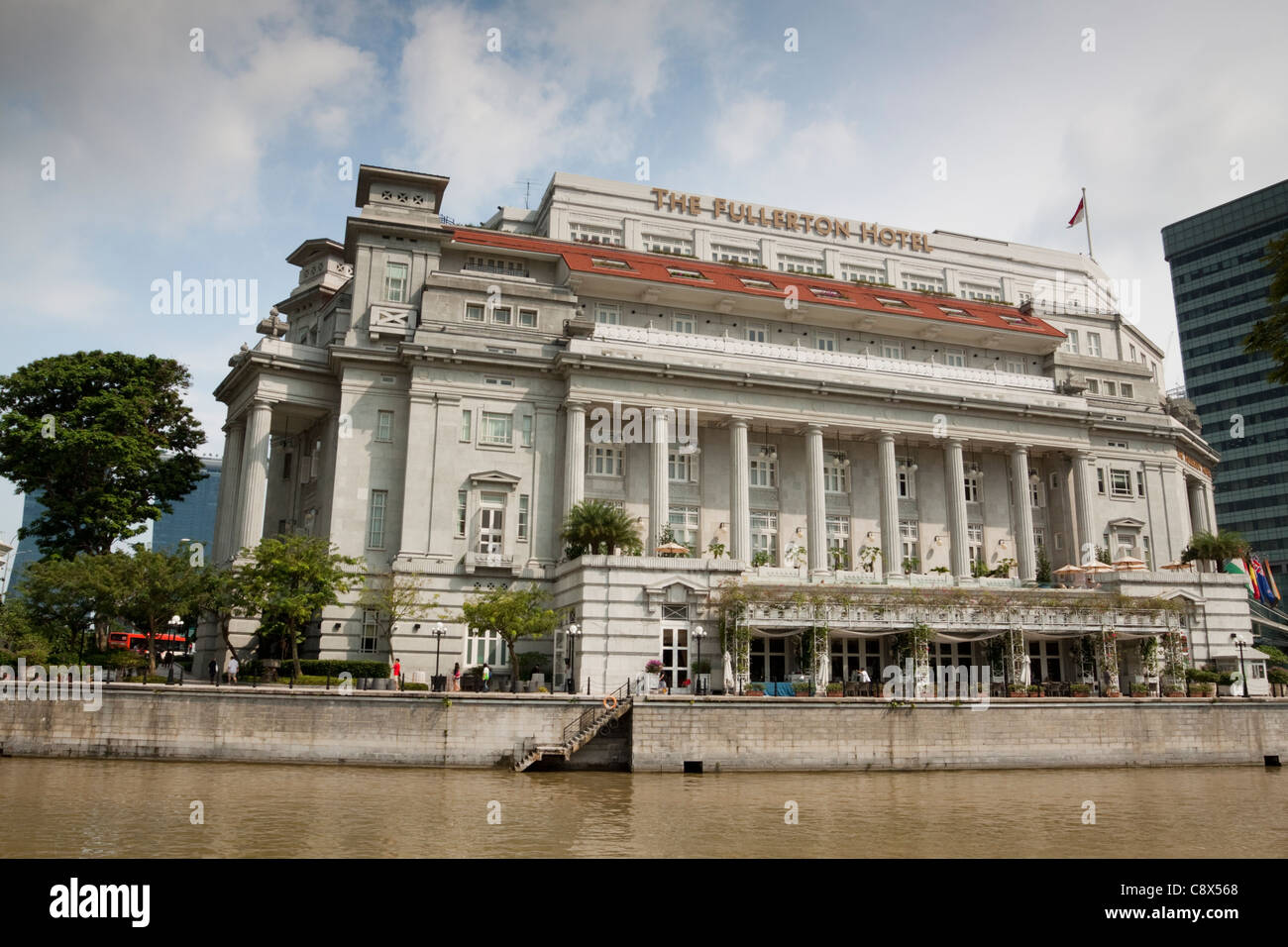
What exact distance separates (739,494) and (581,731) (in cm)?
2193

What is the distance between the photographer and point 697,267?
69250 mm

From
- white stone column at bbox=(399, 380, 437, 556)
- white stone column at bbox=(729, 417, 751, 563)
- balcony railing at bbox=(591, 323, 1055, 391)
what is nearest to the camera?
white stone column at bbox=(399, 380, 437, 556)

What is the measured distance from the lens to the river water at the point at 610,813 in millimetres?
23188

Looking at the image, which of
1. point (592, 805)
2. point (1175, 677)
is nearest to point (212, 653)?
point (592, 805)

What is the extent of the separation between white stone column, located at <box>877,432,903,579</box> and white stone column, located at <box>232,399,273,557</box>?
3631cm

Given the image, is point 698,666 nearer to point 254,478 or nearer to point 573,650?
point 573,650

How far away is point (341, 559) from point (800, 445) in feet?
95.9

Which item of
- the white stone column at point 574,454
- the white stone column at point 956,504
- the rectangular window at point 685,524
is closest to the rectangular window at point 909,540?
the white stone column at point 956,504

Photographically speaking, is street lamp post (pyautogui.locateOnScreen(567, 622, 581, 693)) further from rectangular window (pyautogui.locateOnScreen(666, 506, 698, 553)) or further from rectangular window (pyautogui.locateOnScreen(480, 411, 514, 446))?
rectangular window (pyautogui.locateOnScreen(480, 411, 514, 446))

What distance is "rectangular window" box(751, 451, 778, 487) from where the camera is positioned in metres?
62.5

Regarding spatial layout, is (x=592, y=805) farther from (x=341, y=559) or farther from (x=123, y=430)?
(x=123, y=430)

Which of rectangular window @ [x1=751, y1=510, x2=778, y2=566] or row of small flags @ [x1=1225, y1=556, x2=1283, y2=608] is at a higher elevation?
rectangular window @ [x1=751, y1=510, x2=778, y2=566]

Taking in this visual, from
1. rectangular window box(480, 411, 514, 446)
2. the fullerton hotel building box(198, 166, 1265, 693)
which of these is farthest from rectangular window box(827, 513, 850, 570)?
rectangular window box(480, 411, 514, 446)

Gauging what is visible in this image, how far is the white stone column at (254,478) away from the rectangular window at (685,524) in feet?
76.5
